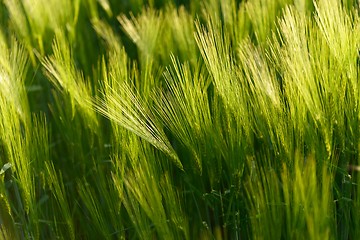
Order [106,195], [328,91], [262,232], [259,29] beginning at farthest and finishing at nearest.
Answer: [259,29], [106,195], [328,91], [262,232]

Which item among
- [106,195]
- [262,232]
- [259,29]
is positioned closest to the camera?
[262,232]

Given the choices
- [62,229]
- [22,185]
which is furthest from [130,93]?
[62,229]

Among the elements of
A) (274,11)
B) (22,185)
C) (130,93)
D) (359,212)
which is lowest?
(359,212)

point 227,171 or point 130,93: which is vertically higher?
point 130,93

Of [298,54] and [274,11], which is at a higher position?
[274,11]

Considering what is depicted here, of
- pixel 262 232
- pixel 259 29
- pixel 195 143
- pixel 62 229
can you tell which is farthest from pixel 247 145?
pixel 62 229

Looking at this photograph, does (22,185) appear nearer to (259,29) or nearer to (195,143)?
(195,143)

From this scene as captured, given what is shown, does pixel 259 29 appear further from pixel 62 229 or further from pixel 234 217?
pixel 62 229

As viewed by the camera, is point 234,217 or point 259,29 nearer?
point 234,217

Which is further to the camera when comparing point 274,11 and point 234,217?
point 274,11
